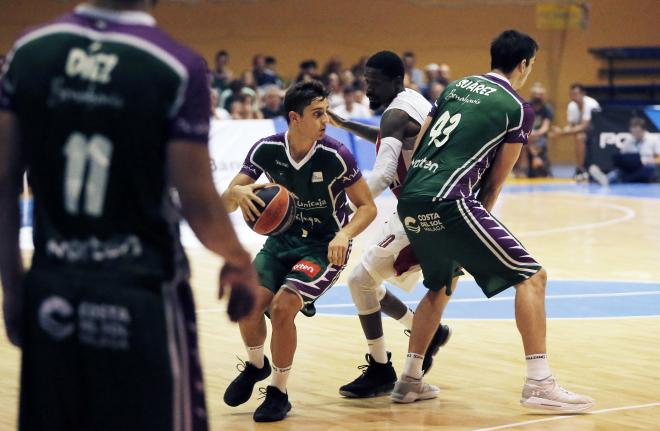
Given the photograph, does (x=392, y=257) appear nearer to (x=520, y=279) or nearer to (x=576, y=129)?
(x=520, y=279)

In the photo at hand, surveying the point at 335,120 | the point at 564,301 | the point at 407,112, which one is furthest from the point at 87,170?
the point at 564,301

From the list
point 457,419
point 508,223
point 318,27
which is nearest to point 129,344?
point 457,419

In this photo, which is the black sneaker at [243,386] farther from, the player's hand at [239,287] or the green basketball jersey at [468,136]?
the player's hand at [239,287]

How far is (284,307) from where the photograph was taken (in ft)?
20.1

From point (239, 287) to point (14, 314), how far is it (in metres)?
0.60

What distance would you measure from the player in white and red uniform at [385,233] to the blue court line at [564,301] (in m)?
2.29

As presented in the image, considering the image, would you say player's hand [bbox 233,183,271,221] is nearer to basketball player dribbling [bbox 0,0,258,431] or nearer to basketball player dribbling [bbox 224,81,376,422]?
basketball player dribbling [bbox 224,81,376,422]

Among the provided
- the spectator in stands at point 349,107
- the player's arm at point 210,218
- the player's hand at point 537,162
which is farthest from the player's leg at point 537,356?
the player's hand at point 537,162

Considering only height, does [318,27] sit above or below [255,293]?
below

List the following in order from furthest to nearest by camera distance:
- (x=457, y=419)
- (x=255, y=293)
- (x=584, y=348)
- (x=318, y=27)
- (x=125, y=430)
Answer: (x=318, y=27)
(x=584, y=348)
(x=457, y=419)
(x=255, y=293)
(x=125, y=430)

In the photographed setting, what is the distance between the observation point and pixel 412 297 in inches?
398

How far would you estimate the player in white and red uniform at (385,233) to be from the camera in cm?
664

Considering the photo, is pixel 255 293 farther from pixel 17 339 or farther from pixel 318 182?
pixel 318 182

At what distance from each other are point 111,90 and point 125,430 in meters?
0.85
